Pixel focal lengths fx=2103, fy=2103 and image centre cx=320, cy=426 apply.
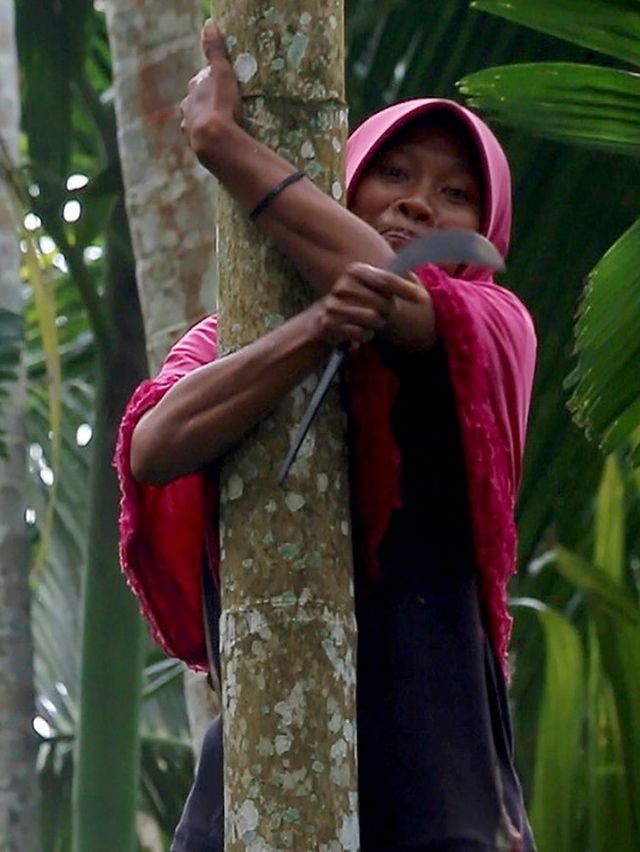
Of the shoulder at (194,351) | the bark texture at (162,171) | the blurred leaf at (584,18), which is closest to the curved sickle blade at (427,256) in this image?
the shoulder at (194,351)

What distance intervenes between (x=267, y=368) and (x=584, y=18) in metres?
0.85

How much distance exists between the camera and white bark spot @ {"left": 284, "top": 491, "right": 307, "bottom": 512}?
2.06 metres

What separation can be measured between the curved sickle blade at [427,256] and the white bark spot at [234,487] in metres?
0.05

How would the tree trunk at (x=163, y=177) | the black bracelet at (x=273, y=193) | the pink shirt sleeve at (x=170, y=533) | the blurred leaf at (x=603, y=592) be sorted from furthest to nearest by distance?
the tree trunk at (x=163, y=177) → the blurred leaf at (x=603, y=592) → the pink shirt sleeve at (x=170, y=533) → the black bracelet at (x=273, y=193)

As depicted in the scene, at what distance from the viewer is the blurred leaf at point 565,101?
265 centimetres

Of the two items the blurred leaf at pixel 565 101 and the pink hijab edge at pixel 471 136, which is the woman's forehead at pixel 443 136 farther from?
the blurred leaf at pixel 565 101

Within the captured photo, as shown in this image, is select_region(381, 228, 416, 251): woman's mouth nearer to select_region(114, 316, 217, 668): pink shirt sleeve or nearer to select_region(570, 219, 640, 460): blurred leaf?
select_region(114, 316, 217, 668): pink shirt sleeve

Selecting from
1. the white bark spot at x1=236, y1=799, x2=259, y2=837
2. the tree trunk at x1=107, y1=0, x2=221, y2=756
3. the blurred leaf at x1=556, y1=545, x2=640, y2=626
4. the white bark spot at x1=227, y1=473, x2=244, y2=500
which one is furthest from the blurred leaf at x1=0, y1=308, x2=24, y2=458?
the white bark spot at x1=236, y1=799, x2=259, y2=837

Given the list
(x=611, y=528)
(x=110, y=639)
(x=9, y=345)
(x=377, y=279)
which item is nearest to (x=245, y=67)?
(x=377, y=279)

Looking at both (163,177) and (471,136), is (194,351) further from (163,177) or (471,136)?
(163,177)

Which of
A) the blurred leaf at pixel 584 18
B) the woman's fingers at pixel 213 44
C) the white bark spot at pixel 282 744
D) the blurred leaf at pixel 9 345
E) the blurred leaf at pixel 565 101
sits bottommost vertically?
the white bark spot at pixel 282 744

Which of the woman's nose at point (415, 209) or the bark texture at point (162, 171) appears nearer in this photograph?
the woman's nose at point (415, 209)

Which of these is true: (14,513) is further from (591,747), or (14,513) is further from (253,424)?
(253,424)

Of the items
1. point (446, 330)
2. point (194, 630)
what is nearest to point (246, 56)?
point (446, 330)
